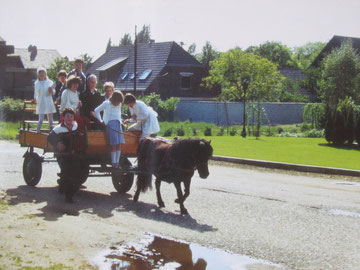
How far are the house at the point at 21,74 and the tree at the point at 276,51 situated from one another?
48552 millimetres

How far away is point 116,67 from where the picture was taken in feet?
188

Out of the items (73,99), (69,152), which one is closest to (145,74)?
(73,99)

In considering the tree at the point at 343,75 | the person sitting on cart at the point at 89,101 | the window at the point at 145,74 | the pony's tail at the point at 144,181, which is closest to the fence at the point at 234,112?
the tree at the point at 343,75

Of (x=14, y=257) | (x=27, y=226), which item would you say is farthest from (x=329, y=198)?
(x=14, y=257)

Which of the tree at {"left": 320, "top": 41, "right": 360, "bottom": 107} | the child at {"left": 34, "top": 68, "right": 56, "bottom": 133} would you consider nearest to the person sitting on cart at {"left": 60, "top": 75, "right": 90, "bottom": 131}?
the child at {"left": 34, "top": 68, "right": 56, "bottom": 133}

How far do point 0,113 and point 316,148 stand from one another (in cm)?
1983

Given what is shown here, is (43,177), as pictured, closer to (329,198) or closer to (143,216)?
(143,216)

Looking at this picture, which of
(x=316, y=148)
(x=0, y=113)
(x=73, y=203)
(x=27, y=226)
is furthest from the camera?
(x=0, y=113)

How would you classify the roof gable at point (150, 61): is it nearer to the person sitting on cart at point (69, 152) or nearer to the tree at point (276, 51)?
the person sitting on cart at point (69, 152)

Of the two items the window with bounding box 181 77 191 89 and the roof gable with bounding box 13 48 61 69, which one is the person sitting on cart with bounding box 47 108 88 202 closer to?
the window with bounding box 181 77 191 89

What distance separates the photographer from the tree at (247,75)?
43.5 m

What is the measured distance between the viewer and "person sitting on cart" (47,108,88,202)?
9344 mm

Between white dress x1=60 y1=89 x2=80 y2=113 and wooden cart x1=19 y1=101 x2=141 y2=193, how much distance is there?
0.73 metres

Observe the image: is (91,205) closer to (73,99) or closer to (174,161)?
(174,161)
